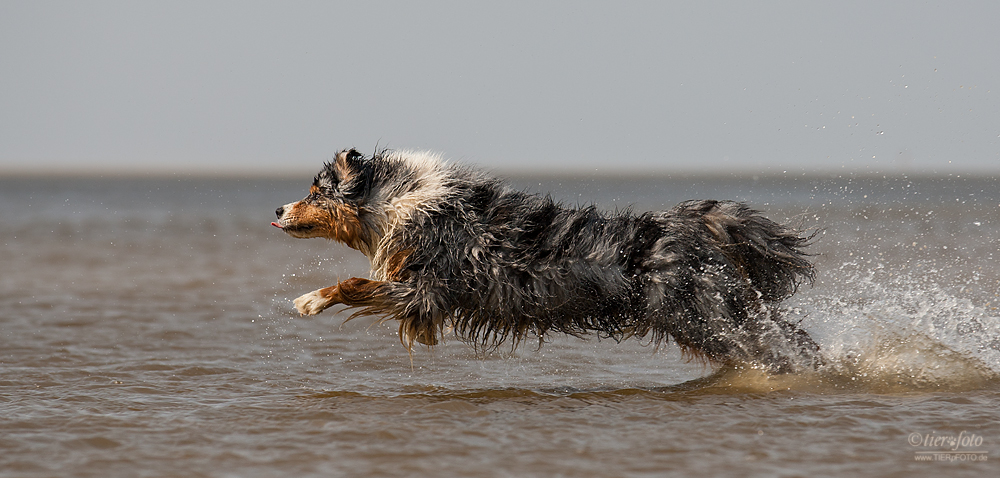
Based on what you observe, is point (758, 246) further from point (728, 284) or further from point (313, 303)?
point (313, 303)

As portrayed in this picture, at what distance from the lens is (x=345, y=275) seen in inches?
518

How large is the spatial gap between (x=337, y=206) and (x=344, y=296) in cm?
75

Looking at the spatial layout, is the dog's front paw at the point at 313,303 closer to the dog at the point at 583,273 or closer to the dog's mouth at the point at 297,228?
the dog at the point at 583,273

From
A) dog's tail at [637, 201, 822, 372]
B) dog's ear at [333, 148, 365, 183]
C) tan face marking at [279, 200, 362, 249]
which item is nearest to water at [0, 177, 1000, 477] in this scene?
dog's tail at [637, 201, 822, 372]

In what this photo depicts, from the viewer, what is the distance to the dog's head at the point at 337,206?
588cm

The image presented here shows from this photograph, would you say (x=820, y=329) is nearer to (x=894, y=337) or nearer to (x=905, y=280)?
(x=894, y=337)

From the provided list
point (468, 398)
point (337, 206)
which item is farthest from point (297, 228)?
point (468, 398)

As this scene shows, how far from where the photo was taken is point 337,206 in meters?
5.90

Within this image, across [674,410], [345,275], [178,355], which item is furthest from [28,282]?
[674,410]

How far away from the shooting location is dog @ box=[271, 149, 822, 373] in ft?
17.5

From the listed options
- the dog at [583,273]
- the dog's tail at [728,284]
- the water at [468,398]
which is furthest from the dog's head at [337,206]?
the dog's tail at [728,284]

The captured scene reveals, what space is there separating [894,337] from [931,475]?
2.64 m

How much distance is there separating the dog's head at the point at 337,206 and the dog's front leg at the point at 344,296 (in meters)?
0.52

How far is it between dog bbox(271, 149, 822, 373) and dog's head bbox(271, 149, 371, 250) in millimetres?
239
